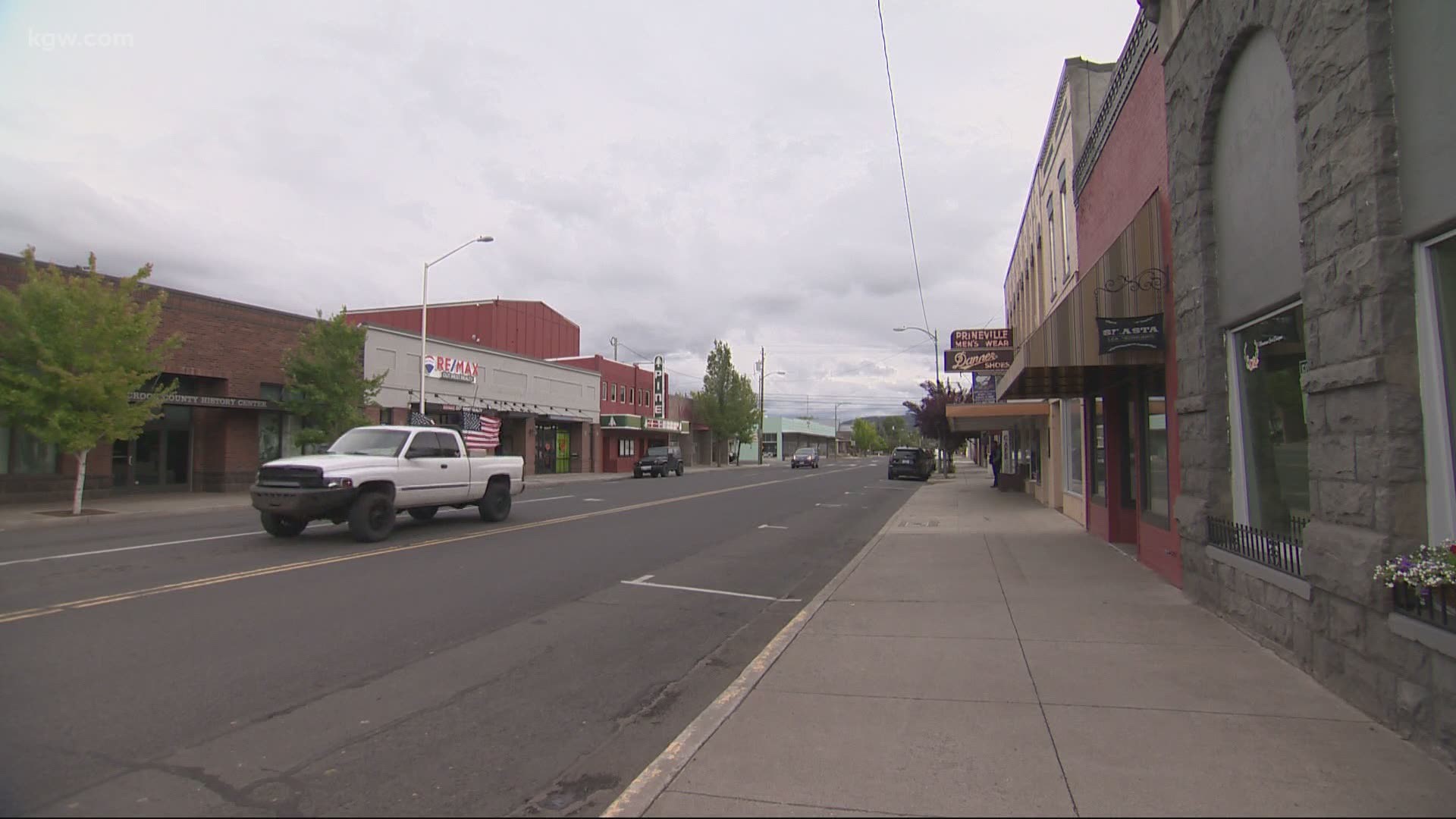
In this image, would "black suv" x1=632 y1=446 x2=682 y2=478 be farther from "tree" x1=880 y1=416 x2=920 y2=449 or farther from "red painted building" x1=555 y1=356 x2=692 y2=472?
"tree" x1=880 y1=416 x2=920 y2=449

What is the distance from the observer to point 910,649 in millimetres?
6344

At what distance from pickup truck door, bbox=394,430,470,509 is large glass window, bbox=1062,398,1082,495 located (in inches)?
469

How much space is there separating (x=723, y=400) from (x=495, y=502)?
5134cm

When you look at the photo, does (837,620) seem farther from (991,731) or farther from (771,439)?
(771,439)

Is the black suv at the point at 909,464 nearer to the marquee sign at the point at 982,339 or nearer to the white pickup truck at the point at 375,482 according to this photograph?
the marquee sign at the point at 982,339

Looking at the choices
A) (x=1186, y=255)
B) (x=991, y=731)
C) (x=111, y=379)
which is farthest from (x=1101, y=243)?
(x=111, y=379)

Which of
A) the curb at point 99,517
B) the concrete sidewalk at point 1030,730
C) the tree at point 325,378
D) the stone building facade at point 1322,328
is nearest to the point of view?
the concrete sidewalk at point 1030,730

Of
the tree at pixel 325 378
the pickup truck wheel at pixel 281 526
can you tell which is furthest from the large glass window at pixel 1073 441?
the tree at pixel 325 378

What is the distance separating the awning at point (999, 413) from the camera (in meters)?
21.7

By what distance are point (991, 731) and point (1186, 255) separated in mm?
5481

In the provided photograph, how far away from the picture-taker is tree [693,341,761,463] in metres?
66.5

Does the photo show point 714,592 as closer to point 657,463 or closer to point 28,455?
point 28,455

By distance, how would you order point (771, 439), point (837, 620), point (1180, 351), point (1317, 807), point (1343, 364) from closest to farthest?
point (1317, 807) < point (1343, 364) < point (837, 620) < point (1180, 351) < point (771, 439)

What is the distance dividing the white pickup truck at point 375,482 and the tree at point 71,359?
8211mm
